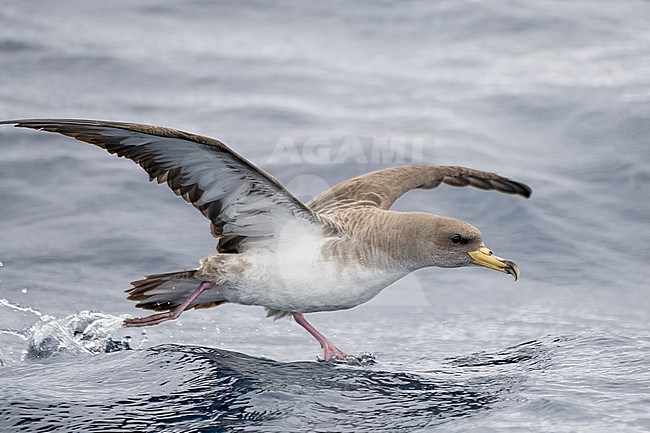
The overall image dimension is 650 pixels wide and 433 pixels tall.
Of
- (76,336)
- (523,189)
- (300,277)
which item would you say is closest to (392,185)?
(523,189)

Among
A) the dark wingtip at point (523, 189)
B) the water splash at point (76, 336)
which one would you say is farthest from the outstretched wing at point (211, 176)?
the dark wingtip at point (523, 189)

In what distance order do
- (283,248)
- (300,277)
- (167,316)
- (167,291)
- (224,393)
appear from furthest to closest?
(167,291)
(167,316)
(283,248)
(300,277)
(224,393)

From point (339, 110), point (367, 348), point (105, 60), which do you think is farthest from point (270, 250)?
point (105, 60)

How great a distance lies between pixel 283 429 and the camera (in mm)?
5965

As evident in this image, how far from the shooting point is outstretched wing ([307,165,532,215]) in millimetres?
8289

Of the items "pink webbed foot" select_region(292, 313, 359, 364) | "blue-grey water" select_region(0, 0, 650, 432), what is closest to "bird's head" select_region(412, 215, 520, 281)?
"blue-grey water" select_region(0, 0, 650, 432)

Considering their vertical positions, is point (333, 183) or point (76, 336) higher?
point (333, 183)

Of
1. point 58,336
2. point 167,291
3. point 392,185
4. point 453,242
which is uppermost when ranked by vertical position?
point 392,185

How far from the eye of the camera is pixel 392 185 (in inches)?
337

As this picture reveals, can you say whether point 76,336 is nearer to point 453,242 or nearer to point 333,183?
point 453,242

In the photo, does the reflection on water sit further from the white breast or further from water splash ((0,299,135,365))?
the white breast

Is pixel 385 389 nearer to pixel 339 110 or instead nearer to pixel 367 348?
pixel 367 348

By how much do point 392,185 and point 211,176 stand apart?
1996 mm

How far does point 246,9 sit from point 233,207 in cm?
859
